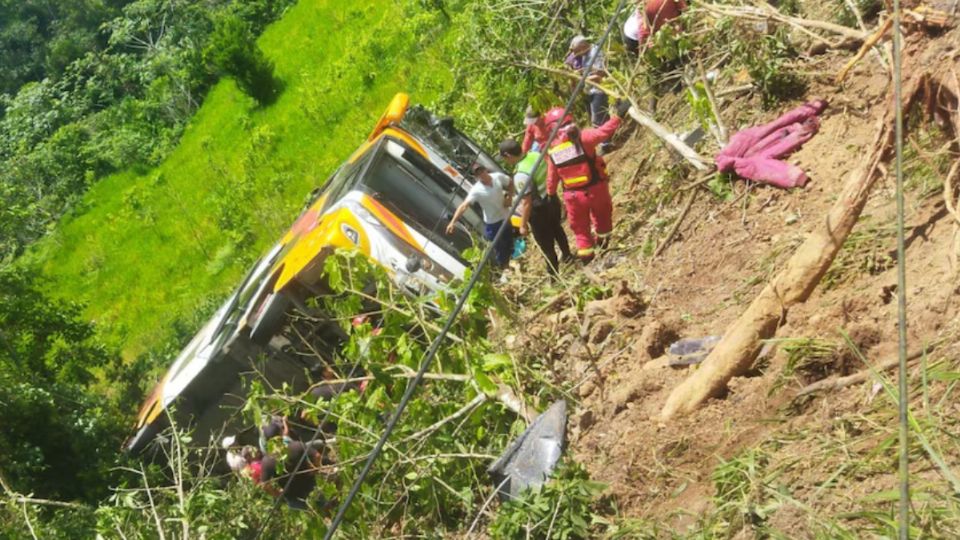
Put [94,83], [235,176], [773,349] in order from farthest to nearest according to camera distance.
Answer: [94,83], [235,176], [773,349]

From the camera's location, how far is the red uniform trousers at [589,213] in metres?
7.90

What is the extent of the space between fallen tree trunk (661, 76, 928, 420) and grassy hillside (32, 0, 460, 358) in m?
11.6

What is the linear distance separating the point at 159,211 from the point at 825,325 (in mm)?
20984

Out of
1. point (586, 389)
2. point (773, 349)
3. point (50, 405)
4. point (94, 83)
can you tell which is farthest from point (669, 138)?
point (94, 83)

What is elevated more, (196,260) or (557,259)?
(557,259)

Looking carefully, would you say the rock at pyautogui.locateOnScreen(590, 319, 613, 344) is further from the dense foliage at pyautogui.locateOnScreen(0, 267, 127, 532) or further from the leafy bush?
the leafy bush

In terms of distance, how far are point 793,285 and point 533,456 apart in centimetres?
158

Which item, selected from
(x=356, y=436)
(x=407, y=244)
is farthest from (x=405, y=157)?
(x=356, y=436)

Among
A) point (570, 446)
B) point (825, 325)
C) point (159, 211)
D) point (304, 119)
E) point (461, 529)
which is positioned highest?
point (825, 325)

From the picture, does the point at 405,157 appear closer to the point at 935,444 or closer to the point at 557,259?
the point at 557,259

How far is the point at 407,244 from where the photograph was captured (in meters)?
8.42

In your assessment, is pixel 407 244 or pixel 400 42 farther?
pixel 400 42

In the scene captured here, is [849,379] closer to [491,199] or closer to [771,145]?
[771,145]

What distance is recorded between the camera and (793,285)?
200 inches
